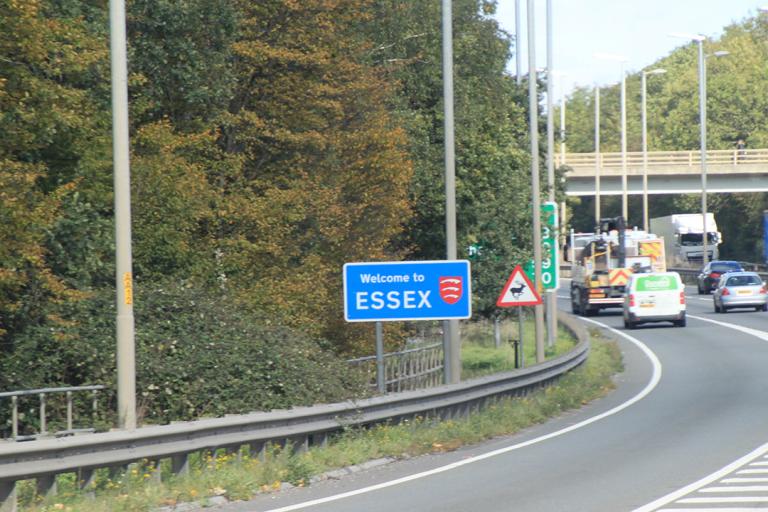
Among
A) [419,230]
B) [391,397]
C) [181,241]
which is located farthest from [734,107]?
[391,397]

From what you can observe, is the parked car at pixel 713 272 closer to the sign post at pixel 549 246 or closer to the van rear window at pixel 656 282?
the van rear window at pixel 656 282

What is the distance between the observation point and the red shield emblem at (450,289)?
2223cm

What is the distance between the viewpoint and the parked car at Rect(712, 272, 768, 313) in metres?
58.0

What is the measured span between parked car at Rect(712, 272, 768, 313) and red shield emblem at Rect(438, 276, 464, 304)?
123ft

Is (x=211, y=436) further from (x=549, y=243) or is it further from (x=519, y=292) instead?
(x=549, y=243)

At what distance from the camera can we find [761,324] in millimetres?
50438

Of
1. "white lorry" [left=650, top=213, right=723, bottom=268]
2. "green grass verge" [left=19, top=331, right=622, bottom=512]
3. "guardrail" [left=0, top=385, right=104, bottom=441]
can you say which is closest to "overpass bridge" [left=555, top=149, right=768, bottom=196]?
"white lorry" [left=650, top=213, right=723, bottom=268]

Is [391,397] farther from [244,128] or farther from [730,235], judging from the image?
[730,235]

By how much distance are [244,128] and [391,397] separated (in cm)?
1617

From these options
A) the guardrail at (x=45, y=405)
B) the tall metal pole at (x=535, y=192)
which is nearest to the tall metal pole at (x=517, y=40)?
the tall metal pole at (x=535, y=192)

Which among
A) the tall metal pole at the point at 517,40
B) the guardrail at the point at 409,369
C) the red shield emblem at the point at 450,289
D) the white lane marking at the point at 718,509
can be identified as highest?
the tall metal pole at the point at 517,40

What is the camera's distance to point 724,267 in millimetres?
73000

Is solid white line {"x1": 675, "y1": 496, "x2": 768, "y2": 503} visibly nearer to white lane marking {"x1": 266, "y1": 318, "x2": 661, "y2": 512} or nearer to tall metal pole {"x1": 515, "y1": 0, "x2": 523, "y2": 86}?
white lane marking {"x1": 266, "y1": 318, "x2": 661, "y2": 512}

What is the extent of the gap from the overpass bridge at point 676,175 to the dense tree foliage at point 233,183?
40.4m
